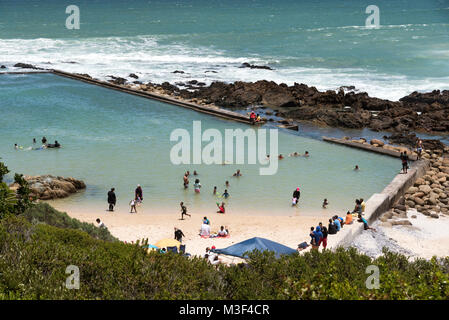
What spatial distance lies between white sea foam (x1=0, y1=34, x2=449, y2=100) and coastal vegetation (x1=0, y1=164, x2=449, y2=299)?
34.1 metres

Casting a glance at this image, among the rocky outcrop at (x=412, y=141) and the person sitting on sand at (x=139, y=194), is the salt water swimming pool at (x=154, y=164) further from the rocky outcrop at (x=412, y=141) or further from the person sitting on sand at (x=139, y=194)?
the rocky outcrop at (x=412, y=141)

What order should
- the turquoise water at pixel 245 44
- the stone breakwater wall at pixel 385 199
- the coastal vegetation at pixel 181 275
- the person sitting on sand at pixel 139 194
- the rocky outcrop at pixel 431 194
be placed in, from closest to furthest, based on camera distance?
1. the coastal vegetation at pixel 181 275
2. the stone breakwater wall at pixel 385 199
3. the rocky outcrop at pixel 431 194
4. the person sitting on sand at pixel 139 194
5. the turquoise water at pixel 245 44

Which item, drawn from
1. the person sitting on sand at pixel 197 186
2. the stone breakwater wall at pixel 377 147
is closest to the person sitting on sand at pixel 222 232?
the person sitting on sand at pixel 197 186

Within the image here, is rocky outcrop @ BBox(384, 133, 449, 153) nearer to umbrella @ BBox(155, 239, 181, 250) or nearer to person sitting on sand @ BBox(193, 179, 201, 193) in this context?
person sitting on sand @ BBox(193, 179, 201, 193)

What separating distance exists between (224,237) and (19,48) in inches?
2302

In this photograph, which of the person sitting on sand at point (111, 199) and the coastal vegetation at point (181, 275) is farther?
the person sitting on sand at point (111, 199)

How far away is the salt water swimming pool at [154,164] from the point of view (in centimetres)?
2397

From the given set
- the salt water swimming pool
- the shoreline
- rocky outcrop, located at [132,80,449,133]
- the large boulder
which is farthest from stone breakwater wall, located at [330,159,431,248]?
the shoreline

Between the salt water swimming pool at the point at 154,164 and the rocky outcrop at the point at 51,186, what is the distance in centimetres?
46

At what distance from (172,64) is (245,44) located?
60.0ft

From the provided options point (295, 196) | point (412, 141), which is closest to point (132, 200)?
point (295, 196)

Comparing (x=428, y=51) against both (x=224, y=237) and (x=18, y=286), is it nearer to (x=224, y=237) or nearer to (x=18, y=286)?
(x=224, y=237)

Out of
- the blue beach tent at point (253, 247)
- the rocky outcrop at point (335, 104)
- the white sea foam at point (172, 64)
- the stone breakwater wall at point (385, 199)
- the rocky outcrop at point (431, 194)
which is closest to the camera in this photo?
the blue beach tent at point (253, 247)
